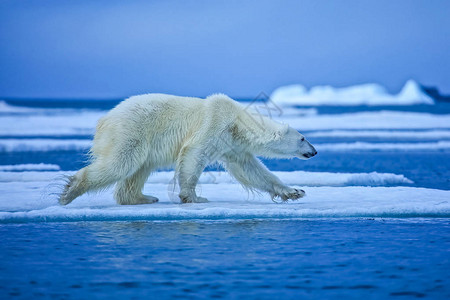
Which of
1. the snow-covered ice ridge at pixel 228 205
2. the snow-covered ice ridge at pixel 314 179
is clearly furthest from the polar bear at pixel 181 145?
the snow-covered ice ridge at pixel 314 179

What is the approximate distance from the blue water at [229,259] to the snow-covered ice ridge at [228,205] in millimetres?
156

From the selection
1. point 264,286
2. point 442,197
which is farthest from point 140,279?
point 442,197

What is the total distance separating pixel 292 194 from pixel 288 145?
20.9 inches

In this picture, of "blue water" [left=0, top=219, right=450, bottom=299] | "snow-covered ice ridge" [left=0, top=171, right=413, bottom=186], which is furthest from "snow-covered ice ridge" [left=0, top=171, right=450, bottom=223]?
"snow-covered ice ridge" [left=0, top=171, right=413, bottom=186]

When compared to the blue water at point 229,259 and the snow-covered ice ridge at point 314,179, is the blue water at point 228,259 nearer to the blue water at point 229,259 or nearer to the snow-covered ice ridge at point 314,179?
the blue water at point 229,259

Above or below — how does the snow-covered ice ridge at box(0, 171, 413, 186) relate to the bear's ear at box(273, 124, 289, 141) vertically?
below

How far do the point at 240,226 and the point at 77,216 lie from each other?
1.50 meters

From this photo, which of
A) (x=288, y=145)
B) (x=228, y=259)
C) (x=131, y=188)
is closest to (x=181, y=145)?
(x=131, y=188)

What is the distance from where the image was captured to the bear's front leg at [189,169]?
6.28 meters

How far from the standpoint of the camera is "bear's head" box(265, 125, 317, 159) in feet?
21.6

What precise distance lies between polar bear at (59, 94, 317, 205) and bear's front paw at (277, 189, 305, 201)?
11mm

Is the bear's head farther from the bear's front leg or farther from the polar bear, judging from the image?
the bear's front leg

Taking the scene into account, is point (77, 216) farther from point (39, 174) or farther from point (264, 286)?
point (39, 174)

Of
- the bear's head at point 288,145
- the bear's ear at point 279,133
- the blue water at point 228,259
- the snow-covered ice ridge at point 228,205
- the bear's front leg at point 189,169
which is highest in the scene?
the bear's ear at point 279,133
